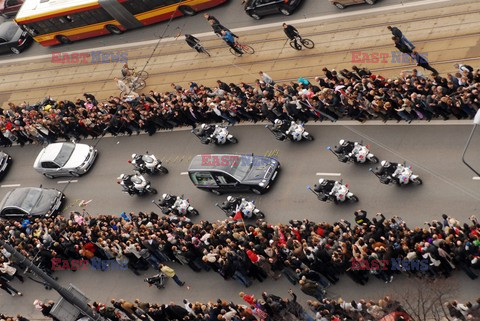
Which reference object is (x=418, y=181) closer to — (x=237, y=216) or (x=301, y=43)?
(x=237, y=216)

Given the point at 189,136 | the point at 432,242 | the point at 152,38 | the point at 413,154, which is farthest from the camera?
the point at 152,38

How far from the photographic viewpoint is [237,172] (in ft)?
120

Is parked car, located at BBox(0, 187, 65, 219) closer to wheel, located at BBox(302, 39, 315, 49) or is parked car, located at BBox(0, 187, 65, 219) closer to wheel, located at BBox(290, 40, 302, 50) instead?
wheel, located at BBox(290, 40, 302, 50)

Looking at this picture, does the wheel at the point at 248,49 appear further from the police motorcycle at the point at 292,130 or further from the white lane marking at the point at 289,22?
the police motorcycle at the point at 292,130

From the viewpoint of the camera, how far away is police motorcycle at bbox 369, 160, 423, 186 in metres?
32.6

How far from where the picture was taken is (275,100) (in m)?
37.4

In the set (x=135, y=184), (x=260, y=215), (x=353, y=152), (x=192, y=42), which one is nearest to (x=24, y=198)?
(x=135, y=184)

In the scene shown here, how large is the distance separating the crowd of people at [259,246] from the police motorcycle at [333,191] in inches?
51.8

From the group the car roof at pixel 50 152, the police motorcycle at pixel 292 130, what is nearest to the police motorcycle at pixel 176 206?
the police motorcycle at pixel 292 130

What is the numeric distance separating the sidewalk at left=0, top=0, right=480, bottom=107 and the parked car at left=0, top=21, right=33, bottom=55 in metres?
3.03

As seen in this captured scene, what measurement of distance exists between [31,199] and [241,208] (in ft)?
39.2

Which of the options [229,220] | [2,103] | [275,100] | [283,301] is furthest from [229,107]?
[2,103]

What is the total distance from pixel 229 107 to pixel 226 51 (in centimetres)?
688

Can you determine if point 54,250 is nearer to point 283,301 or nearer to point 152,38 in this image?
point 283,301
